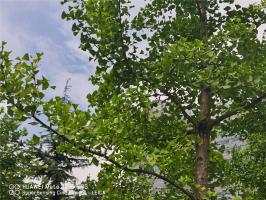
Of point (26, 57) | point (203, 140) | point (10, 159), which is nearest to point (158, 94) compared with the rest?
point (203, 140)

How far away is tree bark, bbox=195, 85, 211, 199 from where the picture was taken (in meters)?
8.70

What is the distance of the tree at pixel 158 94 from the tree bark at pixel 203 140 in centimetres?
2

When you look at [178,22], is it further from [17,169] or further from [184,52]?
[17,169]

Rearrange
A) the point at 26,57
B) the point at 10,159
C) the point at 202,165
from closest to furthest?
the point at 26,57 < the point at 202,165 < the point at 10,159

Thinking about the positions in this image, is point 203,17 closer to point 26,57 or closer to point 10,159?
point 26,57

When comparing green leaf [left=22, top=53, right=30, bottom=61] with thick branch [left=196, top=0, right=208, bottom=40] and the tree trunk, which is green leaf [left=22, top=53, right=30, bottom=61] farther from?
thick branch [left=196, top=0, right=208, bottom=40]

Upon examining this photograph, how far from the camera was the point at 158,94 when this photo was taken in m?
9.70

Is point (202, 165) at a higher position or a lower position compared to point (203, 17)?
lower

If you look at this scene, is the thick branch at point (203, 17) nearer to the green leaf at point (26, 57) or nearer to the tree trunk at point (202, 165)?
the tree trunk at point (202, 165)

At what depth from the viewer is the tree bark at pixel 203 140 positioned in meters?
8.70

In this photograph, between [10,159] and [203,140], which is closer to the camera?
[203,140]

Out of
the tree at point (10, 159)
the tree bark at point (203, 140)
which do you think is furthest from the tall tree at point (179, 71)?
the tree at point (10, 159)

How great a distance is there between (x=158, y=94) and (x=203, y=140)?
1.49 m

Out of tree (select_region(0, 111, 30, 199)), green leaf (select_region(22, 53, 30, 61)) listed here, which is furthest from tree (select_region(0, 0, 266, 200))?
tree (select_region(0, 111, 30, 199))
